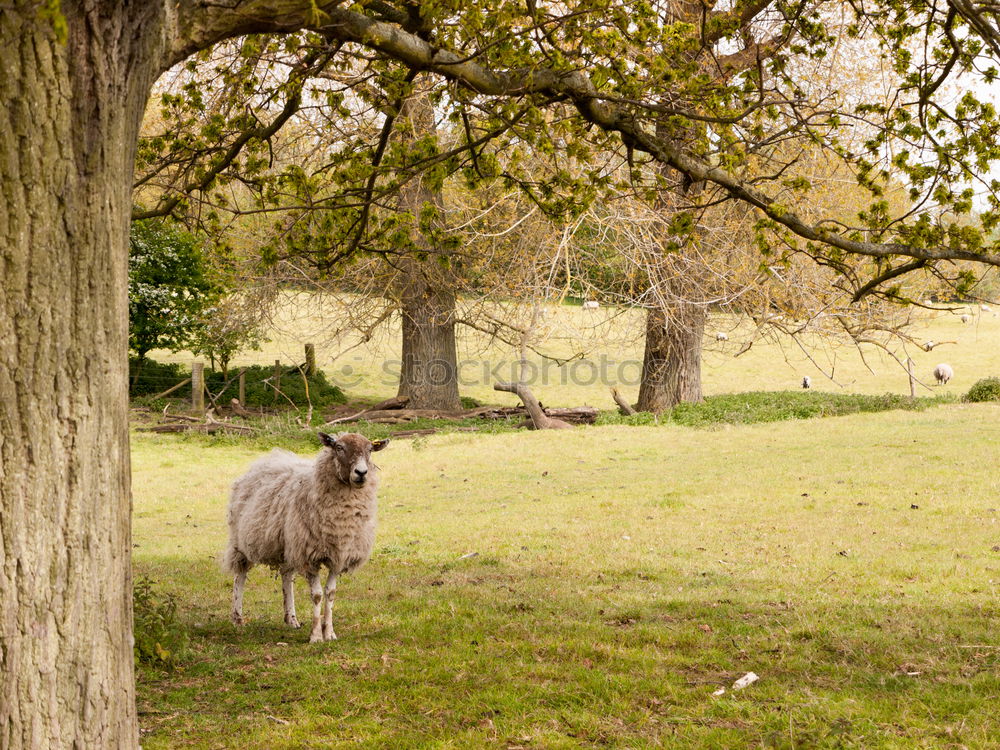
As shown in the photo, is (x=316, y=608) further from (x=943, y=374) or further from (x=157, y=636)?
(x=943, y=374)

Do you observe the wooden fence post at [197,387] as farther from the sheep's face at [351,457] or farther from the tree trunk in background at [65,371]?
the tree trunk in background at [65,371]

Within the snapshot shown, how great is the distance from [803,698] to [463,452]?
14849 millimetres

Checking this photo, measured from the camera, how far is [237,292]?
26.2 metres

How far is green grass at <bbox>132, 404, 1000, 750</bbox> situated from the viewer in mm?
5703

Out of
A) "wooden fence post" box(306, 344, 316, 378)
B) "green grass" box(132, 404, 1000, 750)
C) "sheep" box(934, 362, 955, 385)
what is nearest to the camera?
"green grass" box(132, 404, 1000, 750)

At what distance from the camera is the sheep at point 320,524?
794 cm

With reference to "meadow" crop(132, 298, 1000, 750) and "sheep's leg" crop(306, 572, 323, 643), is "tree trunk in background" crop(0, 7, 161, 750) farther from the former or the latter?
"sheep's leg" crop(306, 572, 323, 643)

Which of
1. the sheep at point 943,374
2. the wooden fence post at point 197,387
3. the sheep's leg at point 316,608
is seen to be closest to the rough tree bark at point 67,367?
the sheep's leg at point 316,608

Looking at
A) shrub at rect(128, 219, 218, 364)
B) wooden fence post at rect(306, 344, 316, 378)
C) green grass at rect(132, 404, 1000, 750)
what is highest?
shrub at rect(128, 219, 218, 364)

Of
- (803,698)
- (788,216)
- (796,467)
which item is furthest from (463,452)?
(803,698)

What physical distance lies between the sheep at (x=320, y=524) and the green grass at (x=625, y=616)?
43 centimetres

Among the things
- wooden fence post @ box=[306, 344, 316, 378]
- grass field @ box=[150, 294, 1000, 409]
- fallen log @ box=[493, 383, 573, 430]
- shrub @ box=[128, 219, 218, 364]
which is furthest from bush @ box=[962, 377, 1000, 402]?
shrub @ box=[128, 219, 218, 364]

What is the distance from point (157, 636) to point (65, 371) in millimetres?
3639

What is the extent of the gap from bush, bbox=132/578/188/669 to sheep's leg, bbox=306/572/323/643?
3.37 feet
